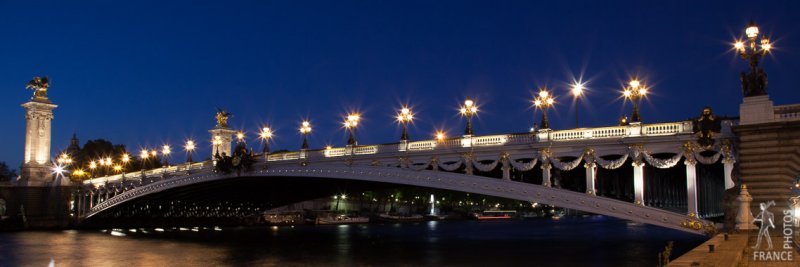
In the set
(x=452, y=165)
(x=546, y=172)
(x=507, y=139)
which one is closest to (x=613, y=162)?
(x=546, y=172)

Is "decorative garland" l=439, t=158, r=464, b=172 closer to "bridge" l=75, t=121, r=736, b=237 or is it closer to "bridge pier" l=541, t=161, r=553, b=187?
"bridge" l=75, t=121, r=736, b=237

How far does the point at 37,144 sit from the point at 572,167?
65.2m

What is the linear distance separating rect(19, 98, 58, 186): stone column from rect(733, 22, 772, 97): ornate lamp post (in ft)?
234

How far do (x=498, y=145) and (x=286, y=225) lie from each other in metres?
54.8

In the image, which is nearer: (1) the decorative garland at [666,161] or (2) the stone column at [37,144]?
(1) the decorative garland at [666,161]

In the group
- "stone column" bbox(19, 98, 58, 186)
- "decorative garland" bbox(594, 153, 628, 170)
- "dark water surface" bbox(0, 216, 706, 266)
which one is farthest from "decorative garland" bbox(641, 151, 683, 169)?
"stone column" bbox(19, 98, 58, 186)

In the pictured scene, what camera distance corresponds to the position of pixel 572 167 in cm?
3269

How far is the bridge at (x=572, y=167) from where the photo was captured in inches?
1171

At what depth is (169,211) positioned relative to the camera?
8106cm

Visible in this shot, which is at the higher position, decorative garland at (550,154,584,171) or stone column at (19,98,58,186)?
stone column at (19,98,58,186)

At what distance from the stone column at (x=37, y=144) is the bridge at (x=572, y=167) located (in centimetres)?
3403

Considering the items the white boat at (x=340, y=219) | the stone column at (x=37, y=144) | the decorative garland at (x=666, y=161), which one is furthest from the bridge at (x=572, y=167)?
the white boat at (x=340, y=219)

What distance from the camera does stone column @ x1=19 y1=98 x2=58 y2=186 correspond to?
3046 inches

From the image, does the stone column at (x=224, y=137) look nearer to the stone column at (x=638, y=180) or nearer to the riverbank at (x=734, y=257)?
the stone column at (x=638, y=180)
